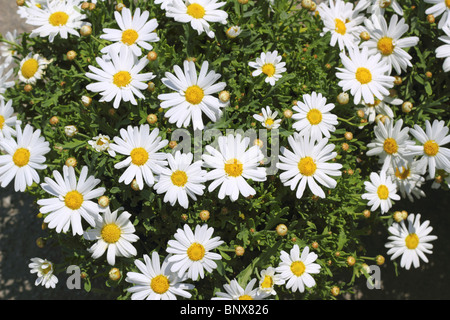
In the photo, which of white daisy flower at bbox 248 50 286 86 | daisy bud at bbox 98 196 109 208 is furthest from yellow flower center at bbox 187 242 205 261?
white daisy flower at bbox 248 50 286 86

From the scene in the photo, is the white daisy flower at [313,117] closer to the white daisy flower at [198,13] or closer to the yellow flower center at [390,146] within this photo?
the yellow flower center at [390,146]

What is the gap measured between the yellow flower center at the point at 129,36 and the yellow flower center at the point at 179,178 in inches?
29.3

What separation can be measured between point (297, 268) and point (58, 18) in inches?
75.0

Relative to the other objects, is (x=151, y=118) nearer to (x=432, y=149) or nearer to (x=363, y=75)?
(x=363, y=75)

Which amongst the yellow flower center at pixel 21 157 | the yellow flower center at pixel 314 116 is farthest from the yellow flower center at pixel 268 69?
the yellow flower center at pixel 21 157

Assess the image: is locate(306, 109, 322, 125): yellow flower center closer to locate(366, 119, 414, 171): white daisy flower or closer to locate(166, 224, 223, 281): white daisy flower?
locate(366, 119, 414, 171): white daisy flower

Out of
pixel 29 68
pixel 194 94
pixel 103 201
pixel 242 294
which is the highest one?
pixel 29 68

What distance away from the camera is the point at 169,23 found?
261cm

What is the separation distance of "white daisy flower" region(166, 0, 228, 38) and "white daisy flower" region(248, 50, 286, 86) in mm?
290

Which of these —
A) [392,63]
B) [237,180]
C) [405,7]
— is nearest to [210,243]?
[237,180]

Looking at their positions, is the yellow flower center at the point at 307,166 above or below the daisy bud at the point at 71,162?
below

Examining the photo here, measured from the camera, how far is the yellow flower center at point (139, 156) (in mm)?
2221

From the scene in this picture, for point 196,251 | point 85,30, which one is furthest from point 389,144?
point 85,30

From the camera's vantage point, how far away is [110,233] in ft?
7.62
